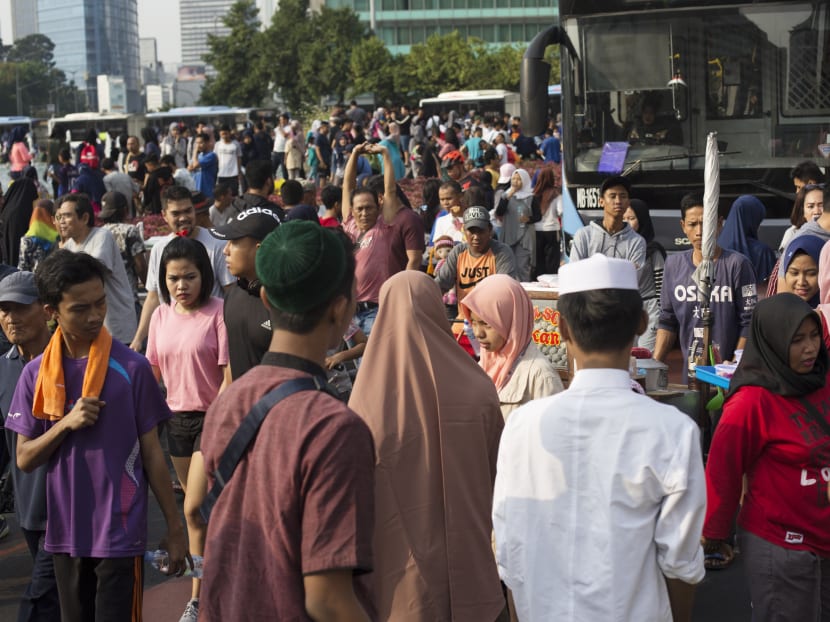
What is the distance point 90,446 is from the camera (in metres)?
4.02

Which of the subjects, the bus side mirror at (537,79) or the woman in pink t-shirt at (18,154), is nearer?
the bus side mirror at (537,79)

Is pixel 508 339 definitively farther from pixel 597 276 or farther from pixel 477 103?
pixel 477 103

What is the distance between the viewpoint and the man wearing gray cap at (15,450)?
4.22m

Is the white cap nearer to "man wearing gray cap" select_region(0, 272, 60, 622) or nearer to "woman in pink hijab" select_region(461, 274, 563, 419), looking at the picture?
"woman in pink hijab" select_region(461, 274, 563, 419)

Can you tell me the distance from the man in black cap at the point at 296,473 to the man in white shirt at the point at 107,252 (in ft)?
A: 18.4

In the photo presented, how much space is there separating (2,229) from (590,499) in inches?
436

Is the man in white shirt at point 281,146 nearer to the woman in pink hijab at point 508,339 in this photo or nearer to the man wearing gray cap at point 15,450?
the man wearing gray cap at point 15,450

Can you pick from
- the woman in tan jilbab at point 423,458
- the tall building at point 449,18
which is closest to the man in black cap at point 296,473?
the woman in tan jilbab at point 423,458

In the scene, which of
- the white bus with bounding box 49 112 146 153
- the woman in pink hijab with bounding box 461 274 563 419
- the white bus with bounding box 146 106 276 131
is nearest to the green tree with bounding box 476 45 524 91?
the white bus with bounding box 146 106 276 131

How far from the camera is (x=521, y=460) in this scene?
3.05 metres

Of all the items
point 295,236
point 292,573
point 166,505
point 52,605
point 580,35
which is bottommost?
point 52,605

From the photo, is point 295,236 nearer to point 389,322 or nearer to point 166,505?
point 389,322

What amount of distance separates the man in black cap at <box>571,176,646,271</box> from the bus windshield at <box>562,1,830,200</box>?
7.04 feet

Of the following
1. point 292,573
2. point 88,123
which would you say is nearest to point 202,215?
point 292,573
